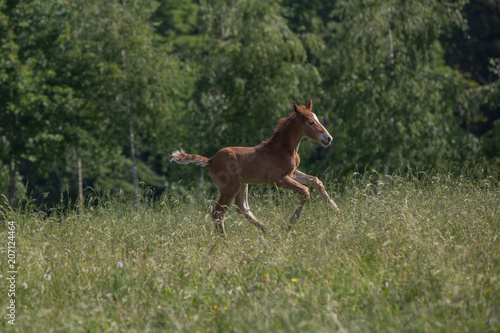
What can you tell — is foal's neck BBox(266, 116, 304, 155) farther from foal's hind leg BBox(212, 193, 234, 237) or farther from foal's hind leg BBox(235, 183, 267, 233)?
foal's hind leg BBox(212, 193, 234, 237)

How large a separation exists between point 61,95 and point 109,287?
17630 millimetres

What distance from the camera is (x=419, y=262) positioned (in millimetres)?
5215

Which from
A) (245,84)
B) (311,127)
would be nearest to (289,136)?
(311,127)

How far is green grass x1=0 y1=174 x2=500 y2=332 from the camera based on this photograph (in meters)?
4.50

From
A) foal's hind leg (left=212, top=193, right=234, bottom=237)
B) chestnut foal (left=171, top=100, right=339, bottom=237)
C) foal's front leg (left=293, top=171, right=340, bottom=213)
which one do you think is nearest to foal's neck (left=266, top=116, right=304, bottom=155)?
chestnut foal (left=171, top=100, right=339, bottom=237)

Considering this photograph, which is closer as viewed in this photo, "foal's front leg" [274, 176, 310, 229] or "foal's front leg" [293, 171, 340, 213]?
"foal's front leg" [274, 176, 310, 229]

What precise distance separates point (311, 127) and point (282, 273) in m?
2.49

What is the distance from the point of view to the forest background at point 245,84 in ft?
68.1

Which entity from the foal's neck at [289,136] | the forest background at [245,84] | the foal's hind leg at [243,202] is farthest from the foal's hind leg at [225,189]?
the forest background at [245,84]

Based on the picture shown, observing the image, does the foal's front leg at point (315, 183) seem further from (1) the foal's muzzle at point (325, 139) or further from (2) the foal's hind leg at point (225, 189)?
(2) the foal's hind leg at point (225, 189)

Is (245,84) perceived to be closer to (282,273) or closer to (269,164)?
(269,164)

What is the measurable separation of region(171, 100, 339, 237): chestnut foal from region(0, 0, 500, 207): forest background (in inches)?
412

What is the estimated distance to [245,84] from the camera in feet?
80.4

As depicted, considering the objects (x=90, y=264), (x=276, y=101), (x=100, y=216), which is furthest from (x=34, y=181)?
(x=90, y=264)
